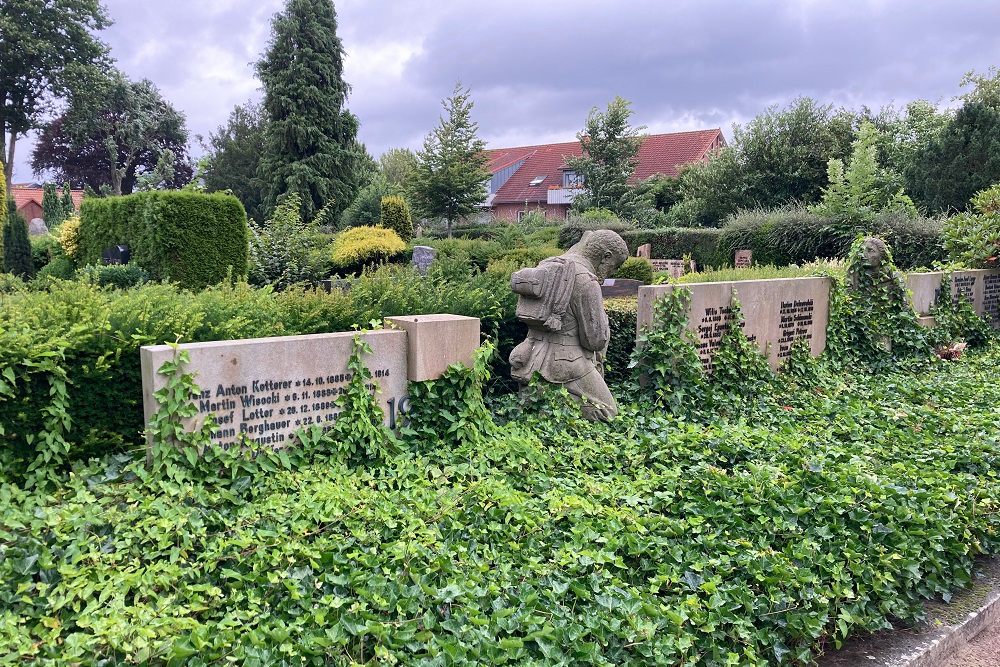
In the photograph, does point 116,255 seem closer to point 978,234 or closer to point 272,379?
point 272,379

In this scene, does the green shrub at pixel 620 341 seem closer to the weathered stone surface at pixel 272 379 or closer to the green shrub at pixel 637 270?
the weathered stone surface at pixel 272 379

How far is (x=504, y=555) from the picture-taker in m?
3.18

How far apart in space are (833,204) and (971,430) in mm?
16248

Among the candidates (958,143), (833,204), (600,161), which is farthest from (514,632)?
(600,161)

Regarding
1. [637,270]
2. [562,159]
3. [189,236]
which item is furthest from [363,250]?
[562,159]

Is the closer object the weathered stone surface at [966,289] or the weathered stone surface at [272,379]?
the weathered stone surface at [272,379]

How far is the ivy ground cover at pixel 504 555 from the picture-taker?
257cm

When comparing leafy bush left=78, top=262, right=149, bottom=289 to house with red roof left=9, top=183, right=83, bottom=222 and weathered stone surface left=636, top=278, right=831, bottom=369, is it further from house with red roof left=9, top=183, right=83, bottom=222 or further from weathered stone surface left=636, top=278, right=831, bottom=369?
house with red roof left=9, top=183, right=83, bottom=222

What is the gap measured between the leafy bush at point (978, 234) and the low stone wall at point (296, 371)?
9.89 metres

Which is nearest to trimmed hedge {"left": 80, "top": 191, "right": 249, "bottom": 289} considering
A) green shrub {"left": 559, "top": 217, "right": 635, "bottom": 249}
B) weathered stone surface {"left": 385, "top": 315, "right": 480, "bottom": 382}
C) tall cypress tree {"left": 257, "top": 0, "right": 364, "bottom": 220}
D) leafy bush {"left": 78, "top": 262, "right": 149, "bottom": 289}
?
leafy bush {"left": 78, "top": 262, "right": 149, "bottom": 289}

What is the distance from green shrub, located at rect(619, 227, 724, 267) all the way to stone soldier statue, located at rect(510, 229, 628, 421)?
1544 cm

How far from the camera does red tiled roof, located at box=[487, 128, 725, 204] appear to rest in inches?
1778

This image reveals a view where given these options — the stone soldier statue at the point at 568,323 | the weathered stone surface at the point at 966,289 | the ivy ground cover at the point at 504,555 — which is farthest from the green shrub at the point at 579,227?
the ivy ground cover at the point at 504,555

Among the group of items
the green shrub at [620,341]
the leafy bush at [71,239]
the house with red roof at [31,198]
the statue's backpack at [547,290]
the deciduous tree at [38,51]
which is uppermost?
the deciduous tree at [38,51]
